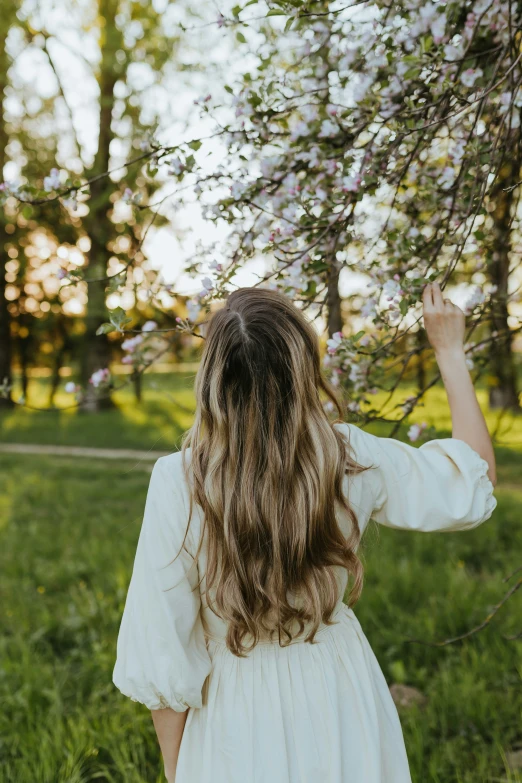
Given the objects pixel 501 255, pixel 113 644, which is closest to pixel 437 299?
pixel 501 255

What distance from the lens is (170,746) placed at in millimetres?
1659

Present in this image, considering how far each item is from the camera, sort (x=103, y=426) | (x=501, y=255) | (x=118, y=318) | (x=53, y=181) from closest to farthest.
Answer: (x=118, y=318) < (x=53, y=181) < (x=501, y=255) < (x=103, y=426)

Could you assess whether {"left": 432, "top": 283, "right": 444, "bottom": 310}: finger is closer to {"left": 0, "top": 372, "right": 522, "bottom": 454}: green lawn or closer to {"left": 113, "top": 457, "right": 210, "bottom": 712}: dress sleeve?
{"left": 113, "top": 457, "right": 210, "bottom": 712}: dress sleeve

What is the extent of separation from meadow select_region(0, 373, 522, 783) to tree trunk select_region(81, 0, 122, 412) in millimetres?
7727

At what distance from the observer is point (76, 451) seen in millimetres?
11445

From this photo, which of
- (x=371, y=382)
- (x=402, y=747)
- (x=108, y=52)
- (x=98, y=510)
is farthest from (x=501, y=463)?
(x=108, y=52)

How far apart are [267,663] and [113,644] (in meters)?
2.34

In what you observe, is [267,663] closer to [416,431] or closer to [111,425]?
[416,431]

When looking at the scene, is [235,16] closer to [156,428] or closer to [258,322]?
[258,322]

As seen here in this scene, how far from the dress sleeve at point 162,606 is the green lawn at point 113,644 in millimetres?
579

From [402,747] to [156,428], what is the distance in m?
11.5

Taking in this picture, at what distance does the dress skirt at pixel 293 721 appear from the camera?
1526 mm

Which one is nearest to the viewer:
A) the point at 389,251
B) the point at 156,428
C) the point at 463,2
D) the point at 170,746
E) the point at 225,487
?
the point at 225,487

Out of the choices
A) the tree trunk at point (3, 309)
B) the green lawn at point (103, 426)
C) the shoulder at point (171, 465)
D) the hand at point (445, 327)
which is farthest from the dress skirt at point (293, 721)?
the tree trunk at point (3, 309)
